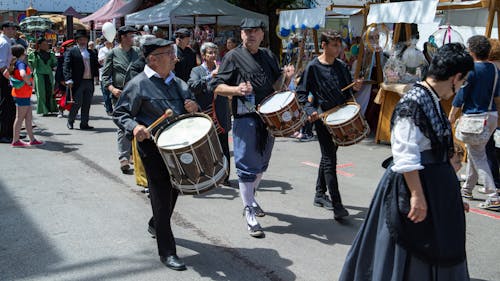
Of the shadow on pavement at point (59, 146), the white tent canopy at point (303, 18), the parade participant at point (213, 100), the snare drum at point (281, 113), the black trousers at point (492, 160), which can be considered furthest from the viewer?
the white tent canopy at point (303, 18)

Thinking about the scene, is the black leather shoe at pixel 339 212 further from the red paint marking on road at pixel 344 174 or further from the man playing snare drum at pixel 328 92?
the red paint marking on road at pixel 344 174

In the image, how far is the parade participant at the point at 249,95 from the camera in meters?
4.70

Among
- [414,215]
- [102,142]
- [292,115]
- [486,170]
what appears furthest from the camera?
[102,142]

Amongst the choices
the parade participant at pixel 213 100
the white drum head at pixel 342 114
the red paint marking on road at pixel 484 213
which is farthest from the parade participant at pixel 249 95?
the red paint marking on road at pixel 484 213

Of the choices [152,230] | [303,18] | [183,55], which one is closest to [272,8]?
[303,18]

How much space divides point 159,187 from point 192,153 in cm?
57

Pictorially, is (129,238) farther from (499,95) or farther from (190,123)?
(499,95)

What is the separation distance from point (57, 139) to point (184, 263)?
6.32 m

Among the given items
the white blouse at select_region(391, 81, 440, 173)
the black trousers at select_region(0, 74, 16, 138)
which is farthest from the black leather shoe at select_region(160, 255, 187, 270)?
the black trousers at select_region(0, 74, 16, 138)

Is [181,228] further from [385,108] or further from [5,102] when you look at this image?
[5,102]

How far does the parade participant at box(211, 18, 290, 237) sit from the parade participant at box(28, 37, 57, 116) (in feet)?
28.3

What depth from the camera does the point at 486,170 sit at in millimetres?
5738

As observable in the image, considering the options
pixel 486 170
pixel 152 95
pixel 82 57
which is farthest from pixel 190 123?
pixel 82 57

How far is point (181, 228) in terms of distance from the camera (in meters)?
4.98
